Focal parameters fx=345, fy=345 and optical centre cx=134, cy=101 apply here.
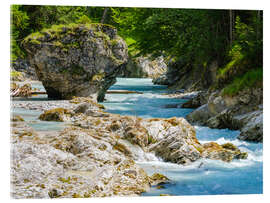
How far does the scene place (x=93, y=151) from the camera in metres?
5.17

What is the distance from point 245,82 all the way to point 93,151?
468 cm

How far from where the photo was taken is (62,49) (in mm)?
8812

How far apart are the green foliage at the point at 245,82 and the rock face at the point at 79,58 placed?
3.26 meters

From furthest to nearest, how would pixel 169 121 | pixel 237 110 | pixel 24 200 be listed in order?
pixel 237 110 < pixel 169 121 < pixel 24 200

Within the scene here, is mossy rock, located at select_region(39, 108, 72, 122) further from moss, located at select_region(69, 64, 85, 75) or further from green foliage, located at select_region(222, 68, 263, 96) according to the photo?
green foliage, located at select_region(222, 68, 263, 96)

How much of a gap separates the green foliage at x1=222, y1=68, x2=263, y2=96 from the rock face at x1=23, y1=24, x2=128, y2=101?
326cm

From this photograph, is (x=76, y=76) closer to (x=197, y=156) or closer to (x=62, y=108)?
(x=62, y=108)

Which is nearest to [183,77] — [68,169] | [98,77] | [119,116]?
[98,77]

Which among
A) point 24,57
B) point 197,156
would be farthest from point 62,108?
point 197,156

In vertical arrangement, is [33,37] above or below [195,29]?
below

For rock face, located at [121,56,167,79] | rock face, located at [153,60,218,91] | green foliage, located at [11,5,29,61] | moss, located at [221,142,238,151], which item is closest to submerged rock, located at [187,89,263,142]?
moss, located at [221,142,238,151]

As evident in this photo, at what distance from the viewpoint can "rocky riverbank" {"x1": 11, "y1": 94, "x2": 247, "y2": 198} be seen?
4.57 m

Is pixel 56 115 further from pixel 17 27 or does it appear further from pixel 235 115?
pixel 235 115

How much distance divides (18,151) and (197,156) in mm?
2892
